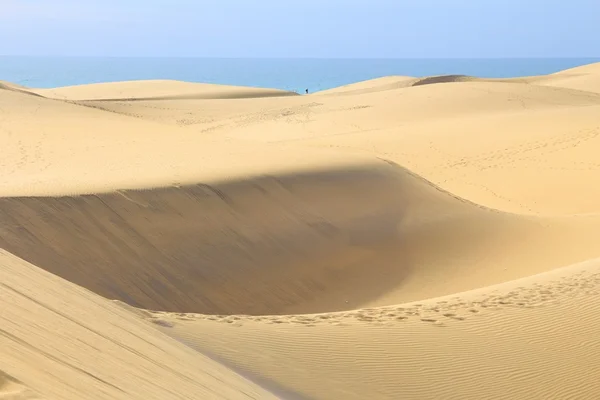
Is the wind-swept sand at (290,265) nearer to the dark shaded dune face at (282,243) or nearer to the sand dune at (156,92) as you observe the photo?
the dark shaded dune face at (282,243)

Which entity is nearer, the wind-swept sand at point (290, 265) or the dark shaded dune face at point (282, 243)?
the wind-swept sand at point (290, 265)

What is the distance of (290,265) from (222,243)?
116cm

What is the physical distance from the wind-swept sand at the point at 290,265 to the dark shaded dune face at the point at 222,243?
3 cm

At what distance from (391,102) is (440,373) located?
29.4m

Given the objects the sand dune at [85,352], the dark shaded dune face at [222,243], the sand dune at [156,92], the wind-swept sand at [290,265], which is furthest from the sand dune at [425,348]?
the sand dune at [156,92]

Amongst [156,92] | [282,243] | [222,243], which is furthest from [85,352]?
[156,92]

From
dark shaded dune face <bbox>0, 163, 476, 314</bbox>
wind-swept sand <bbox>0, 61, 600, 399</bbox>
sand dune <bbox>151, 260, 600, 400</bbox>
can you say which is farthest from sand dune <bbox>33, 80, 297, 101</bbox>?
sand dune <bbox>151, 260, 600, 400</bbox>

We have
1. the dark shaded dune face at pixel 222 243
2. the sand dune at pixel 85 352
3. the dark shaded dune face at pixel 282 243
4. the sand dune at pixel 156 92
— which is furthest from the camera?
the sand dune at pixel 156 92

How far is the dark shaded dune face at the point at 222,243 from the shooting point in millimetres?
9594

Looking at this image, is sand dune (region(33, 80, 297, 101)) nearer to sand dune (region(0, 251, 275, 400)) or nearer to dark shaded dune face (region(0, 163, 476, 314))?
dark shaded dune face (region(0, 163, 476, 314))

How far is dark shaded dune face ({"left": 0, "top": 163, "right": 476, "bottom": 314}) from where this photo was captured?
959 centimetres

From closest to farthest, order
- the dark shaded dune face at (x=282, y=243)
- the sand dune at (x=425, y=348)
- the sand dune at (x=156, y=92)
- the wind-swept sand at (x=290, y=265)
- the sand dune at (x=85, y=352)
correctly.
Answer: the sand dune at (x=85, y=352), the wind-swept sand at (x=290, y=265), the sand dune at (x=425, y=348), the dark shaded dune face at (x=282, y=243), the sand dune at (x=156, y=92)

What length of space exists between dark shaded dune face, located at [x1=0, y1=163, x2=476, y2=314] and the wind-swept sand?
3 centimetres

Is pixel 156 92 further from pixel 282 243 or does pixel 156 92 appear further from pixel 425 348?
pixel 425 348
